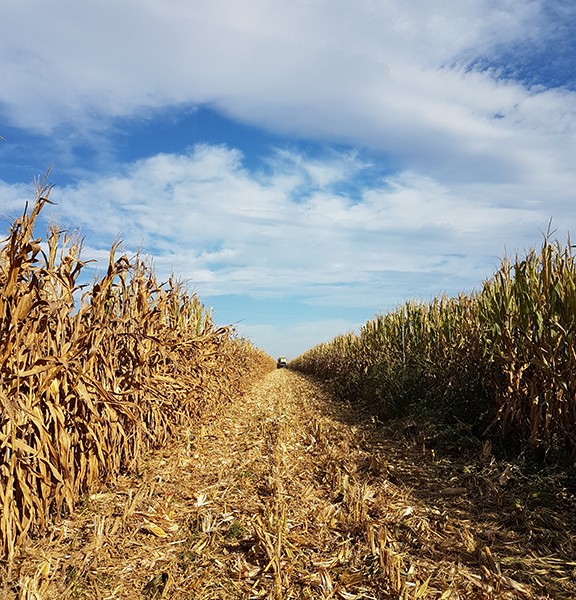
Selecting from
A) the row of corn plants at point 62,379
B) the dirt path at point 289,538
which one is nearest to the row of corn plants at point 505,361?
the dirt path at point 289,538

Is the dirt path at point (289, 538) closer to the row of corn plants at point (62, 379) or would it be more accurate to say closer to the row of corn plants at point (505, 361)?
the row of corn plants at point (62, 379)

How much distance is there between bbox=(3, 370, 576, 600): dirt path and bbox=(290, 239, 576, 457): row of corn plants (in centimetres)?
106

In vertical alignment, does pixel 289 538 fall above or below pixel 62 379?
below

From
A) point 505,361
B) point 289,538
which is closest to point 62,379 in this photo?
point 289,538

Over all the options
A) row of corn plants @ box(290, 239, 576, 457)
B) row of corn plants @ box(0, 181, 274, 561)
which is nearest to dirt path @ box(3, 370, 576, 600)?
row of corn plants @ box(0, 181, 274, 561)

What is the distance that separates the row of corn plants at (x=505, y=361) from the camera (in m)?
5.11

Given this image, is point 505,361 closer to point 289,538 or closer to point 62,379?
point 289,538

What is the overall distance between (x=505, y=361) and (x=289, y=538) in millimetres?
3734

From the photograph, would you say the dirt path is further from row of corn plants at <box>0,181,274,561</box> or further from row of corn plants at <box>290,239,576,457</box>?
row of corn plants at <box>290,239,576,457</box>

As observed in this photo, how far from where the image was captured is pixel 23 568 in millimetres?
3232

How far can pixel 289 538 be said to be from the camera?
3.76 m

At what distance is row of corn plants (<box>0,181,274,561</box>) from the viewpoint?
3270mm

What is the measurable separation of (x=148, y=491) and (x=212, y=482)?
910mm

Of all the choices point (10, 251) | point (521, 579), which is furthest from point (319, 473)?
point (10, 251)
